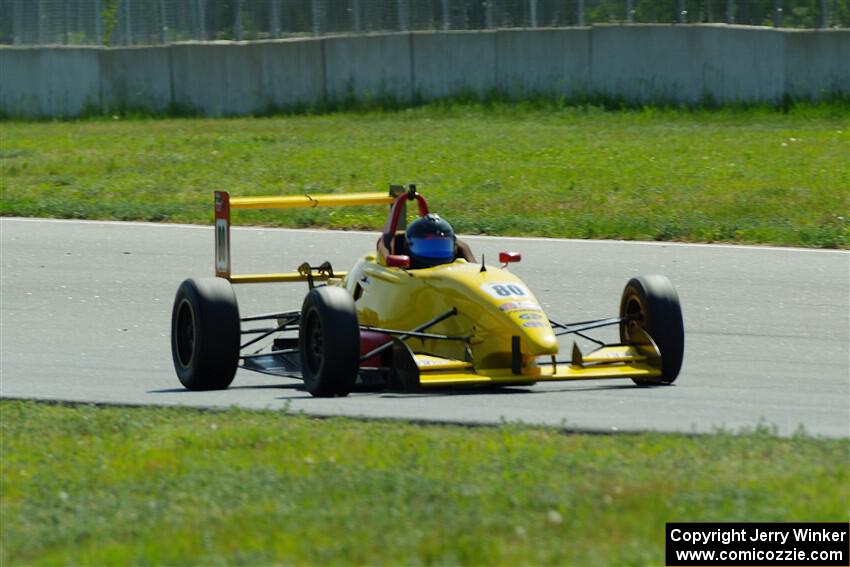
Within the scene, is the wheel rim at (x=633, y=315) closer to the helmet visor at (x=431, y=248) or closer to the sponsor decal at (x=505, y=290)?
the sponsor decal at (x=505, y=290)

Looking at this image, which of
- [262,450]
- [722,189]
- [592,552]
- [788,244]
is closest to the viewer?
[592,552]

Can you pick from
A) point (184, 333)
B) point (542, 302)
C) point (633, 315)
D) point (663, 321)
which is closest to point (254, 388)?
point (184, 333)

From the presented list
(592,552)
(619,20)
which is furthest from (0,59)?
(592,552)

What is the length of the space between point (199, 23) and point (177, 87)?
141 cm

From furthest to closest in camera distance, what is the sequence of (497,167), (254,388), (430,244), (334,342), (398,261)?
(497,167)
(254,388)
(430,244)
(398,261)
(334,342)

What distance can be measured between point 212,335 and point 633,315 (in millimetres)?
2739

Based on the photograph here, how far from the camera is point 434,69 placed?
25.6 metres

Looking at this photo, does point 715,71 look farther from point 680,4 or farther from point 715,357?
point 715,357

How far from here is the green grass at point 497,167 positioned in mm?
16250

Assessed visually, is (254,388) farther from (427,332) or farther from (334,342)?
(334,342)

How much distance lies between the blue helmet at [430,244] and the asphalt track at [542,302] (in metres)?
1.03

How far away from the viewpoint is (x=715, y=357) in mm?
10734
